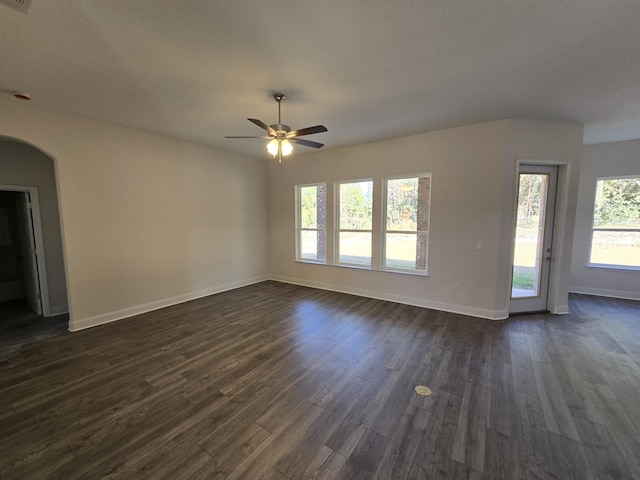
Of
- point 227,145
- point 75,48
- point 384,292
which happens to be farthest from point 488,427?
point 227,145

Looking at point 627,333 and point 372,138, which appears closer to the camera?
point 627,333

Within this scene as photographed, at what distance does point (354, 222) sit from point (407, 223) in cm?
109

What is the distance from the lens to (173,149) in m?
4.64

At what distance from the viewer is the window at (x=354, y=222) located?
5223 millimetres

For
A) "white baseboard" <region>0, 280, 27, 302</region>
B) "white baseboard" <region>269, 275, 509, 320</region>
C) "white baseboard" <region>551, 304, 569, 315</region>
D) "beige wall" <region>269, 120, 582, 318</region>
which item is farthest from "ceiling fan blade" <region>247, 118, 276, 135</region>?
"white baseboard" <region>0, 280, 27, 302</region>

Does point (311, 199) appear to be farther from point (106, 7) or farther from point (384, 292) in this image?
point (106, 7)

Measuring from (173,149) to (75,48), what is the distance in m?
2.54

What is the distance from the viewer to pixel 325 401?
2.26m

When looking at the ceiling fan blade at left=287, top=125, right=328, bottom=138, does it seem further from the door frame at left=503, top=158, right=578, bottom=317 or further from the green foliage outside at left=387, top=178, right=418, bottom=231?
the door frame at left=503, top=158, right=578, bottom=317

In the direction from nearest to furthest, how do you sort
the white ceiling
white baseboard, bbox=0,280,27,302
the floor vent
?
the floor vent
the white ceiling
white baseboard, bbox=0,280,27,302

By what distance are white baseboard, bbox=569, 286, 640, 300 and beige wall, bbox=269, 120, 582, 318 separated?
71.8 inches

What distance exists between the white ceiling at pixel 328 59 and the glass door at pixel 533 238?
91 centimetres

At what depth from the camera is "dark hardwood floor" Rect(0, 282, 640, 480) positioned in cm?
168

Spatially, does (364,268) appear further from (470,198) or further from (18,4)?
(18,4)
